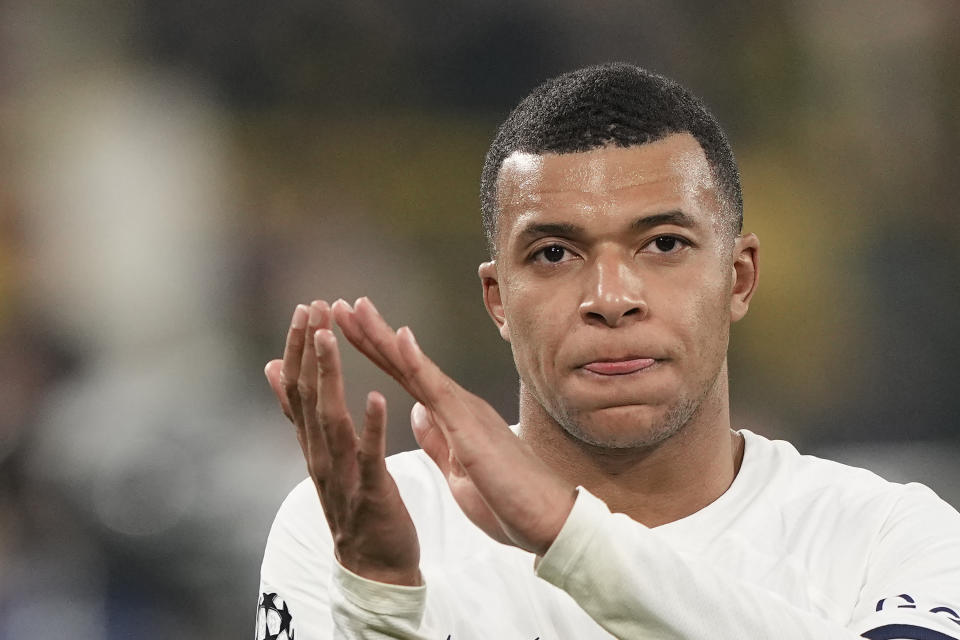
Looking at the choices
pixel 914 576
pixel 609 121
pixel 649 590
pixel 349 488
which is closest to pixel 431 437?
pixel 349 488

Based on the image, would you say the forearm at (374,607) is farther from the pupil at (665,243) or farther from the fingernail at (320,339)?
the pupil at (665,243)

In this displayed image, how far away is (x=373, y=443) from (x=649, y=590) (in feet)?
1.49

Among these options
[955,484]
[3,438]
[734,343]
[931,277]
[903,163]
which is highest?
[903,163]

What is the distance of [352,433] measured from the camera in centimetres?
169

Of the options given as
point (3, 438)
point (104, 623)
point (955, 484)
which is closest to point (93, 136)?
point (3, 438)

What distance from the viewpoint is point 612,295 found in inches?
82.5

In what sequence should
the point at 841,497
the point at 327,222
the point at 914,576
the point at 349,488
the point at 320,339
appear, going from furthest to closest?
the point at 327,222, the point at 841,497, the point at 914,576, the point at 349,488, the point at 320,339

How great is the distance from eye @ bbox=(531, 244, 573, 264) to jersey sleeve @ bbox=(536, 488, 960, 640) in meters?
0.66

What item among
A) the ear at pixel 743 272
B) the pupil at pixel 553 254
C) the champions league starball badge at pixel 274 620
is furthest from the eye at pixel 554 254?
the champions league starball badge at pixel 274 620

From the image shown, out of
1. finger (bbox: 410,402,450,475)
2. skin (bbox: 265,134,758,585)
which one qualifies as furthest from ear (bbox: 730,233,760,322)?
finger (bbox: 410,402,450,475)

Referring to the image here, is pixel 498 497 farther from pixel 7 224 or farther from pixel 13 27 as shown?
pixel 13 27

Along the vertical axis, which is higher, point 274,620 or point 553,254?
point 553,254

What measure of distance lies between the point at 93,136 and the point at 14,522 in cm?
180

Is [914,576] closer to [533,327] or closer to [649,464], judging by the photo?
[649,464]
